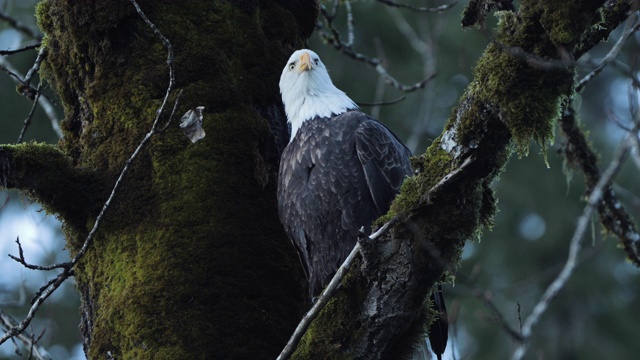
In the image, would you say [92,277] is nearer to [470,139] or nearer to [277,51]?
[277,51]

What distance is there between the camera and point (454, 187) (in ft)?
9.65

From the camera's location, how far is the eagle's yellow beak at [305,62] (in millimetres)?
4773

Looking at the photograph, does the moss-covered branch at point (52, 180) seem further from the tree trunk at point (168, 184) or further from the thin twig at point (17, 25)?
the thin twig at point (17, 25)

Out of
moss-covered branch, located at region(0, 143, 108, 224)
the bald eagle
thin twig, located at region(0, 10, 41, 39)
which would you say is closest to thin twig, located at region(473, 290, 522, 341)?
the bald eagle

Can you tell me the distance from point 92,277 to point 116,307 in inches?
12.0

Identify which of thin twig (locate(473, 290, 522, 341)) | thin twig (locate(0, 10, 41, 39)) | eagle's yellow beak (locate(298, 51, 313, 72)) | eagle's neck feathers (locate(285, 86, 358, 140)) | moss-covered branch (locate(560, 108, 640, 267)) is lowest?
thin twig (locate(473, 290, 522, 341))

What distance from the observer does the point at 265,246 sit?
13.3 feet

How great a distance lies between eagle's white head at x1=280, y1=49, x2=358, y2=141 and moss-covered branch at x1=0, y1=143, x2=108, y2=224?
124 cm

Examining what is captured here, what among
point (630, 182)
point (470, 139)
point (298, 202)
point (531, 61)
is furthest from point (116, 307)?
point (630, 182)

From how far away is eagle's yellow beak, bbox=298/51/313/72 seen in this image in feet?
15.7

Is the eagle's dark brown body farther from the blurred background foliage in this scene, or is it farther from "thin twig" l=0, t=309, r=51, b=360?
the blurred background foliage

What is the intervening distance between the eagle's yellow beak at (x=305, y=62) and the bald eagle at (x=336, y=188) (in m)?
0.40

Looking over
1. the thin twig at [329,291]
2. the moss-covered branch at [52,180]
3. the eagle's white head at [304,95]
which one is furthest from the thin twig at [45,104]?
the thin twig at [329,291]

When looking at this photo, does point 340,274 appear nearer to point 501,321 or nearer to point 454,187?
point 454,187
